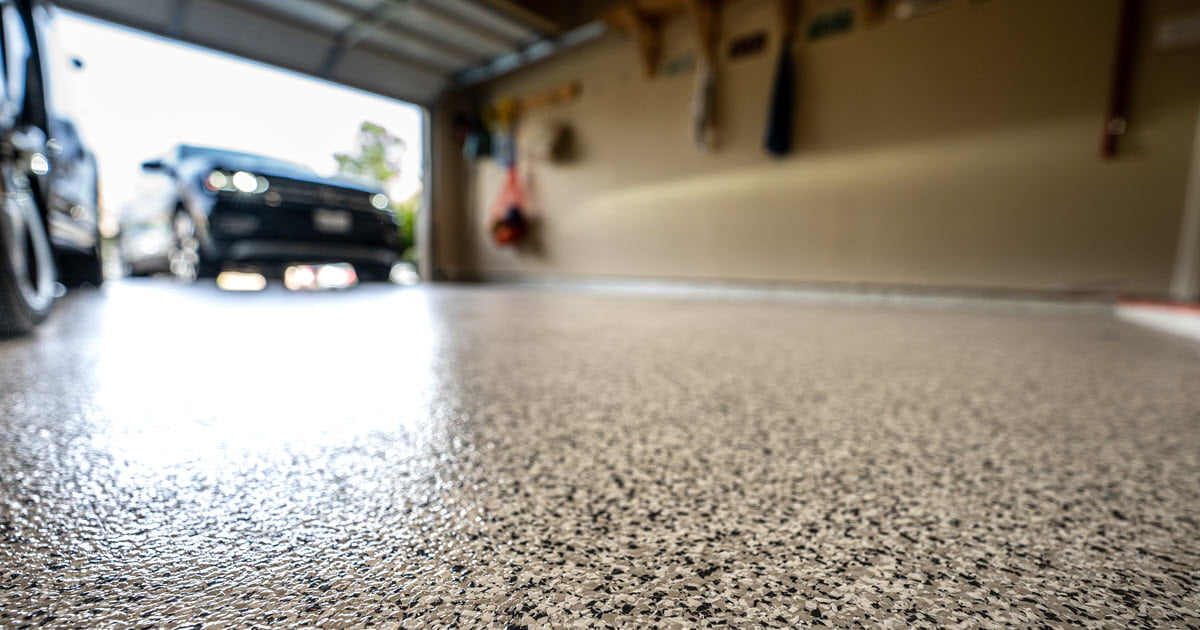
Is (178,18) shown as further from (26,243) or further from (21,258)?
(21,258)

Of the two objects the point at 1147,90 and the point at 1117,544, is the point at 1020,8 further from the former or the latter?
the point at 1117,544

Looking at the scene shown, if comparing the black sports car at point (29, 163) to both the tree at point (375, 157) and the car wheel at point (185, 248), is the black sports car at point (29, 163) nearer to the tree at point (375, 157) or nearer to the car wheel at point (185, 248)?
the car wheel at point (185, 248)

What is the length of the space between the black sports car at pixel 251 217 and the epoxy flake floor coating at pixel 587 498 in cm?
274

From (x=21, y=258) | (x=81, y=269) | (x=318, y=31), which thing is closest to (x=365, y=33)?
(x=318, y=31)

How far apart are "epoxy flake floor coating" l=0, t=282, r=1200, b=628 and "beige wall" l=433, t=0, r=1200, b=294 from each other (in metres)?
2.62

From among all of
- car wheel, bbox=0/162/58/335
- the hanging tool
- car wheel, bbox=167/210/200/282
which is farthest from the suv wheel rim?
the hanging tool

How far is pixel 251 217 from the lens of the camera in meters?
3.33

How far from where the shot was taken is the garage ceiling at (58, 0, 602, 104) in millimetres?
4105

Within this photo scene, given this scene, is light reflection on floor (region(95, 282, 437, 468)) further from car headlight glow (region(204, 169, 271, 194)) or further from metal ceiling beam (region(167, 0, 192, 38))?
metal ceiling beam (region(167, 0, 192, 38))

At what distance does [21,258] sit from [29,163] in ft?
1.10

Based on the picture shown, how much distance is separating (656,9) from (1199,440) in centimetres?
465

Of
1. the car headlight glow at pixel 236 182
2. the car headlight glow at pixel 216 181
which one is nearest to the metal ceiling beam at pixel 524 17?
the car headlight glow at pixel 236 182

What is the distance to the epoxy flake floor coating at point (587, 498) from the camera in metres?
0.27

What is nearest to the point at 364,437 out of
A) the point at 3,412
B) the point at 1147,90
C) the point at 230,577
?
the point at 230,577
